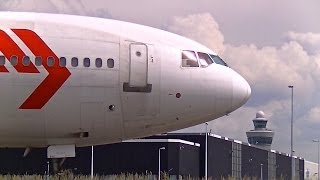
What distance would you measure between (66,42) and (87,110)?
211 centimetres

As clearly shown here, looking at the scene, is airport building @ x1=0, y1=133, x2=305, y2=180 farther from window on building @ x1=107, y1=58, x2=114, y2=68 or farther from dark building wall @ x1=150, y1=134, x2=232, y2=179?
window on building @ x1=107, y1=58, x2=114, y2=68

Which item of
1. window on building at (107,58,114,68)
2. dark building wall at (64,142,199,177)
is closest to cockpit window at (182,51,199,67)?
window on building at (107,58,114,68)

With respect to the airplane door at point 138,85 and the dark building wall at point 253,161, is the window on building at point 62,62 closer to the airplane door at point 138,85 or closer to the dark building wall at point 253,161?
the airplane door at point 138,85

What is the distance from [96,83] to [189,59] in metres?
3.09

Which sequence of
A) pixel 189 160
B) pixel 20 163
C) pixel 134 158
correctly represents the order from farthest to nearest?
pixel 189 160, pixel 134 158, pixel 20 163

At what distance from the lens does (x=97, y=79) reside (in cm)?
1906

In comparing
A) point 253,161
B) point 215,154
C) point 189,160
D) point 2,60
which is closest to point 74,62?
point 2,60

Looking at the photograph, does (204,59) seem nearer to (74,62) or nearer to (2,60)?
(74,62)

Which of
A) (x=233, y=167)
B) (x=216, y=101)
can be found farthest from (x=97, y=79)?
(x=233, y=167)

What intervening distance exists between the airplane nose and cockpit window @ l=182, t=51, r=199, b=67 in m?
1.36

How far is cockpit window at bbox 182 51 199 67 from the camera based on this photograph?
20047 mm

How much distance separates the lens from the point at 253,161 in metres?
135

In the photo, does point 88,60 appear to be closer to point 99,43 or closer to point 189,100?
point 99,43

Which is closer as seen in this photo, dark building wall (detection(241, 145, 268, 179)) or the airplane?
the airplane
